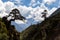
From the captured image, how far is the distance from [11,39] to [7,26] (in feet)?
7.55

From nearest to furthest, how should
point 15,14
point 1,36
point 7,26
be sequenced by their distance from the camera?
point 1,36, point 15,14, point 7,26

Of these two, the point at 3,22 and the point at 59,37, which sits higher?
the point at 3,22

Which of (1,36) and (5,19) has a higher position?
(5,19)

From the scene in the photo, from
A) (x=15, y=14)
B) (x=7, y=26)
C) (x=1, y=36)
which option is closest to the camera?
(x=1, y=36)

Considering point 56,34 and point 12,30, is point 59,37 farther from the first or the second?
point 12,30

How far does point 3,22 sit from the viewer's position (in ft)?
135

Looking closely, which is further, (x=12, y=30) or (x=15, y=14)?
(x=12, y=30)

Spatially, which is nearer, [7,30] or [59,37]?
[59,37]

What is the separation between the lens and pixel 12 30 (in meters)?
41.4

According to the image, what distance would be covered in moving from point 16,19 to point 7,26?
4618 millimetres

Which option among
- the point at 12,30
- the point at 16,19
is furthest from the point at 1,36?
Result: the point at 12,30

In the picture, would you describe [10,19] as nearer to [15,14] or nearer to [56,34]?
[15,14]

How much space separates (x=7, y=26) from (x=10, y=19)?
3.28m

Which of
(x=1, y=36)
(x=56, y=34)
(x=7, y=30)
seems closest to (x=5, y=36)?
(x=1, y=36)
